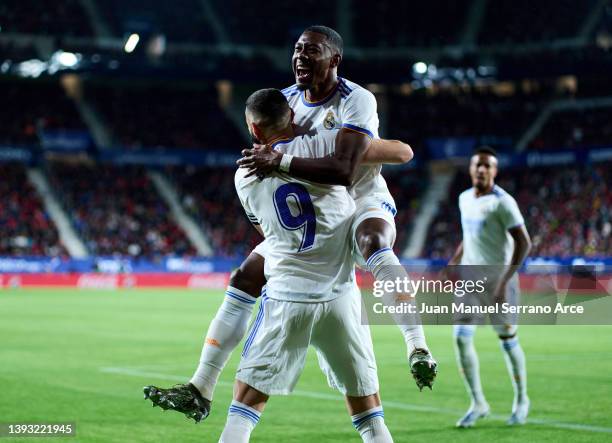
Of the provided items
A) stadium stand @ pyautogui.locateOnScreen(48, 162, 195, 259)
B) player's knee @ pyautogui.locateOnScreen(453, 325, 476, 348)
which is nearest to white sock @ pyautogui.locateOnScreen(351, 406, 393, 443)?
player's knee @ pyautogui.locateOnScreen(453, 325, 476, 348)

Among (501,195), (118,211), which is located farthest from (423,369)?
(118,211)

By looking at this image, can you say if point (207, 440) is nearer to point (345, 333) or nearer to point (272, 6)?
point (345, 333)

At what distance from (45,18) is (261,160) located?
4641 cm

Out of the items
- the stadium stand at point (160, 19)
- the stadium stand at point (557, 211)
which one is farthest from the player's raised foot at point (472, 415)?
the stadium stand at point (160, 19)

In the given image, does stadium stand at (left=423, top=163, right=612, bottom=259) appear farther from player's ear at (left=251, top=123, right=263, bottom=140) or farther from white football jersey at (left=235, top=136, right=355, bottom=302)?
player's ear at (left=251, top=123, right=263, bottom=140)

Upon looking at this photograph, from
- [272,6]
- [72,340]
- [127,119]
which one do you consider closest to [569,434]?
[72,340]

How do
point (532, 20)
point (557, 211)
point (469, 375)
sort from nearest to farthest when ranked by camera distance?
1. point (469, 375)
2. point (557, 211)
3. point (532, 20)

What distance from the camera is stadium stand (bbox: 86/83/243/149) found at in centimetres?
4916

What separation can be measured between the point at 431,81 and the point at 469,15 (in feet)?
23.3

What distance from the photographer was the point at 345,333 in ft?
17.9

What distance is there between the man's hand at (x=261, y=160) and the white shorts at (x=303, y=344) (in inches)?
30.4

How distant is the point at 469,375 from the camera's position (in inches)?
373

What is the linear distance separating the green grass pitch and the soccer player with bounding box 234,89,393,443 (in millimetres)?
3030

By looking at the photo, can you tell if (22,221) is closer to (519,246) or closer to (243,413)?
(519,246)
